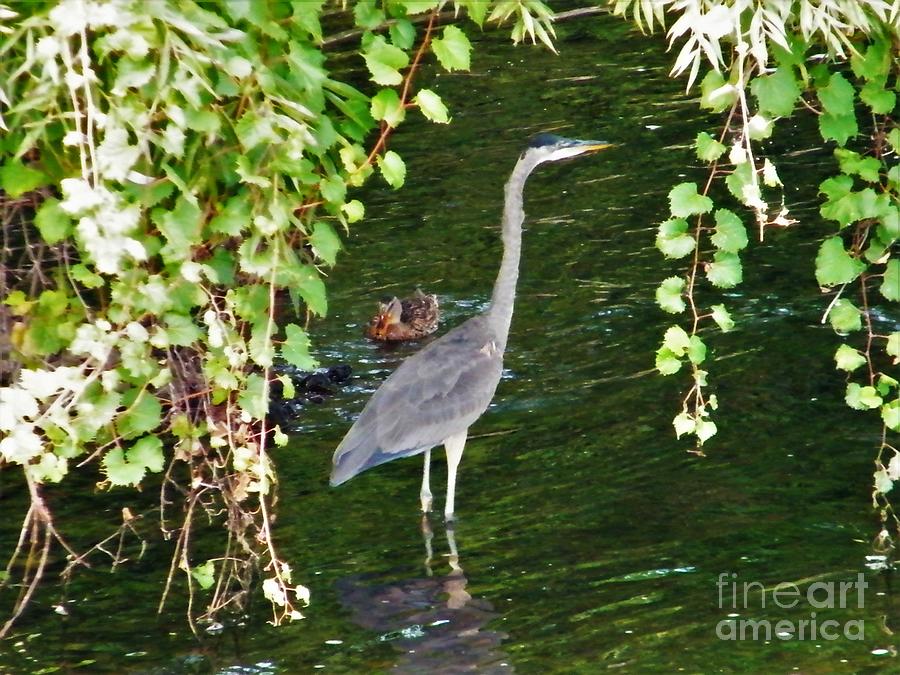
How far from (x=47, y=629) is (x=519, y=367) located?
4203 mm

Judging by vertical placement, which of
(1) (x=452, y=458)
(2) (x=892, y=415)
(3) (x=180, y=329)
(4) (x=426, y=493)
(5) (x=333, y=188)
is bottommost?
(4) (x=426, y=493)

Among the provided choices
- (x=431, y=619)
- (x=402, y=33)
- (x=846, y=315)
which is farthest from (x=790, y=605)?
(x=402, y=33)

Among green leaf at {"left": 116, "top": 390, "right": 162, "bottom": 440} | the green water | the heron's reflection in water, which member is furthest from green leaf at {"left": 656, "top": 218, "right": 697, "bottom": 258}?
the heron's reflection in water

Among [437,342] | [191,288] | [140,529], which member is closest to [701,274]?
[437,342]

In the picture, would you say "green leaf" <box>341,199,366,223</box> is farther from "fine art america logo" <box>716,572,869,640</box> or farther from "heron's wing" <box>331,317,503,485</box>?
"heron's wing" <box>331,317,503,485</box>

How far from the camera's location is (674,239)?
14.1 feet

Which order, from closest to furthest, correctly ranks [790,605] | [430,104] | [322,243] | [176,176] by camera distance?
[176,176] < [430,104] < [322,243] < [790,605]

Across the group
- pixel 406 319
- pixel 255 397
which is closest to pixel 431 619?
pixel 255 397

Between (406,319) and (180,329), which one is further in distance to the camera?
(406,319)

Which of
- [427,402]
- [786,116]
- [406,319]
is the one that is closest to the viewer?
[786,116]

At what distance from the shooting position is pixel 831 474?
25.4 feet

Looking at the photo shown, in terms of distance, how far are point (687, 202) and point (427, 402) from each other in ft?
13.7

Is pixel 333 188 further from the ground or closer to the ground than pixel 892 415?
further from the ground

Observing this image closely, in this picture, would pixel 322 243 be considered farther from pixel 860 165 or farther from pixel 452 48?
pixel 860 165
